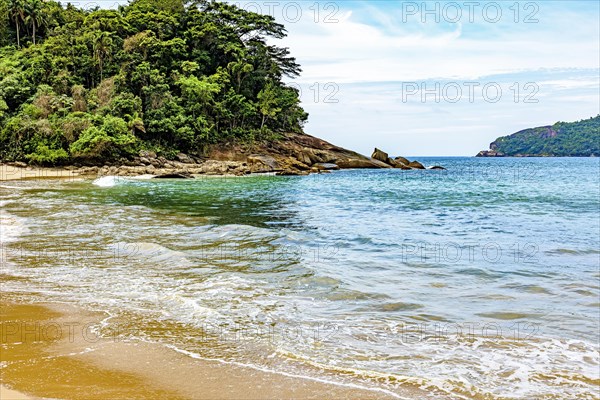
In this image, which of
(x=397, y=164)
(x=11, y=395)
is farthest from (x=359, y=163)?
(x=11, y=395)

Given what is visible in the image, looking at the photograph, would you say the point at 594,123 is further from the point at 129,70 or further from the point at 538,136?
the point at 129,70

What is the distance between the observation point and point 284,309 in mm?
6262

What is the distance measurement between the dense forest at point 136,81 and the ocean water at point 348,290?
25186mm

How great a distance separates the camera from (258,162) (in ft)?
153

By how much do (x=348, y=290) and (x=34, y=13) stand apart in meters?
56.1

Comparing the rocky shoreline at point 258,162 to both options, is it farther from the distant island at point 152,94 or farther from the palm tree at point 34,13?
the palm tree at point 34,13

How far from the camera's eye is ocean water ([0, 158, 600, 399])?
14.8ft

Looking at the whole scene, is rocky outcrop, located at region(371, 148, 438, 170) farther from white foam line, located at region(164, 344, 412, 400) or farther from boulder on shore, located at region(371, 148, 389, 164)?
white foam line, located at region(164, 344, 412, 400)

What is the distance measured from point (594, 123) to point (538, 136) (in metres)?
16.8

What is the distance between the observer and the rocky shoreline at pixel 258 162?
38906mm

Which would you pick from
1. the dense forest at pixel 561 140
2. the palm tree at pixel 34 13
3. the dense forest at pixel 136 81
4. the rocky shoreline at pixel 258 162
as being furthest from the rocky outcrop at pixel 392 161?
the dense forest at pixel 561 140

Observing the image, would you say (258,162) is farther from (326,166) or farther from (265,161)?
(326,166)

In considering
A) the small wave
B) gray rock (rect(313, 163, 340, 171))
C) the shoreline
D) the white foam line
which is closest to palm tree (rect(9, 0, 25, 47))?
gray rock (rect(313, 163, 340, 171))

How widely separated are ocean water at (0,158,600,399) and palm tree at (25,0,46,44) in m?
43.8
